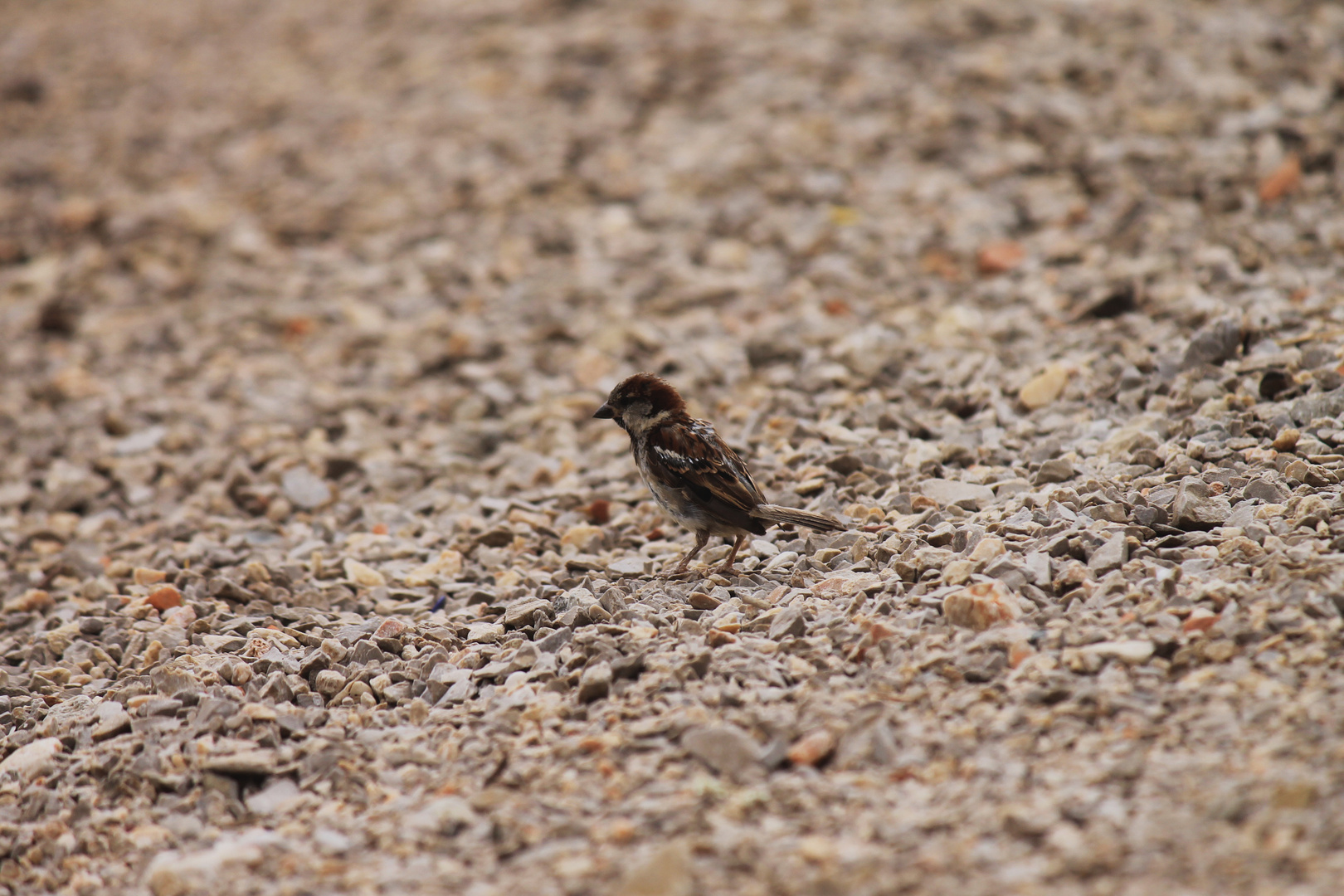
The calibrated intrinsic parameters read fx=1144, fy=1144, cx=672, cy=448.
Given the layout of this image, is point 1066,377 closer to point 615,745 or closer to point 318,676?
point 615,745

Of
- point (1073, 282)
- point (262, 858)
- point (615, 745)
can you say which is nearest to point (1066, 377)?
point (1073, 282)

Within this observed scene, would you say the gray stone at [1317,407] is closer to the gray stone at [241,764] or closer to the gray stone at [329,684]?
the gray stone at [329,684]

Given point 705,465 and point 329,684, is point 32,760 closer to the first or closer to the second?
point 329,684

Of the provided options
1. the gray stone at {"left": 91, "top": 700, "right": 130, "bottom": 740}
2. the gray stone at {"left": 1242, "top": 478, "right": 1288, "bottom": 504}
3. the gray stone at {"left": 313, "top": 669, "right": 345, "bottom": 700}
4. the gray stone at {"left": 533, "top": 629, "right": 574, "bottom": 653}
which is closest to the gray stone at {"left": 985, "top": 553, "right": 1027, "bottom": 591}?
the gray stone at {"left": 1242, "top": 478, "right": 1288, "bottom": 504}

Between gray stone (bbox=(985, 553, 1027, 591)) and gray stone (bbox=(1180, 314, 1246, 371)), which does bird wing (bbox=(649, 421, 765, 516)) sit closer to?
gray stone (bbox=(985, 553, 1027, 591))

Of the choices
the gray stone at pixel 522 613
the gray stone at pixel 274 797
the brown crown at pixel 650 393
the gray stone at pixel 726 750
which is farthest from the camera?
the brown crown at pixel 650 393

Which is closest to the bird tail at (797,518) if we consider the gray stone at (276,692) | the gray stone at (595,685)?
the gray stone at (595,685)
